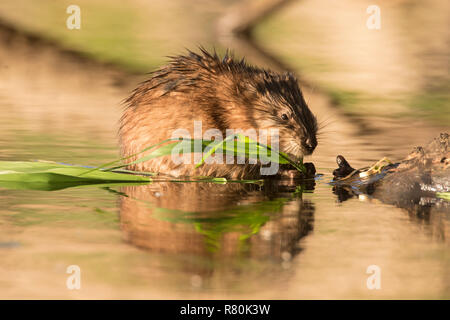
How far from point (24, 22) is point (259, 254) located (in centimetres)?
1494

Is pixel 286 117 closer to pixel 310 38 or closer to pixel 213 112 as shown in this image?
pixel 213 112

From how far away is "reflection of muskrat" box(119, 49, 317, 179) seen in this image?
6312mm

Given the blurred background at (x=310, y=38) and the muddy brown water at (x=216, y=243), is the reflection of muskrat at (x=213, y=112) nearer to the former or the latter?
the muddy brown water at (x=216, y=243)

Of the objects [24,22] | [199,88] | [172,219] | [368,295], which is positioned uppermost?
[24,22]

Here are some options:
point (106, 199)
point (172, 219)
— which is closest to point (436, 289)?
point (172, 219)

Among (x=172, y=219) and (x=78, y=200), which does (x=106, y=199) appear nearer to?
(x=78, y=200)

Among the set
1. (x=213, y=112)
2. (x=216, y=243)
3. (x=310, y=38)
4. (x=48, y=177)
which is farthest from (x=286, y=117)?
(x=310, y=38)

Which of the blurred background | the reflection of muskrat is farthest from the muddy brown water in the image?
the blurred background

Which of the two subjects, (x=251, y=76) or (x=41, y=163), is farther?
(x=251, y=76)

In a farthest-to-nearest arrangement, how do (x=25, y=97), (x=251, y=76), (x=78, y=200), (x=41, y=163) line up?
(x=25, y=97) < (x=251, y=76) < (x=41, y=163) < (x=78, y=200)

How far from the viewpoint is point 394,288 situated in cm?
355

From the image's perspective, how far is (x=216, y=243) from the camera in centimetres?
414

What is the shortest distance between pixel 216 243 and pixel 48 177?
7.20ft

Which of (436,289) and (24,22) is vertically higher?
(24,22)
